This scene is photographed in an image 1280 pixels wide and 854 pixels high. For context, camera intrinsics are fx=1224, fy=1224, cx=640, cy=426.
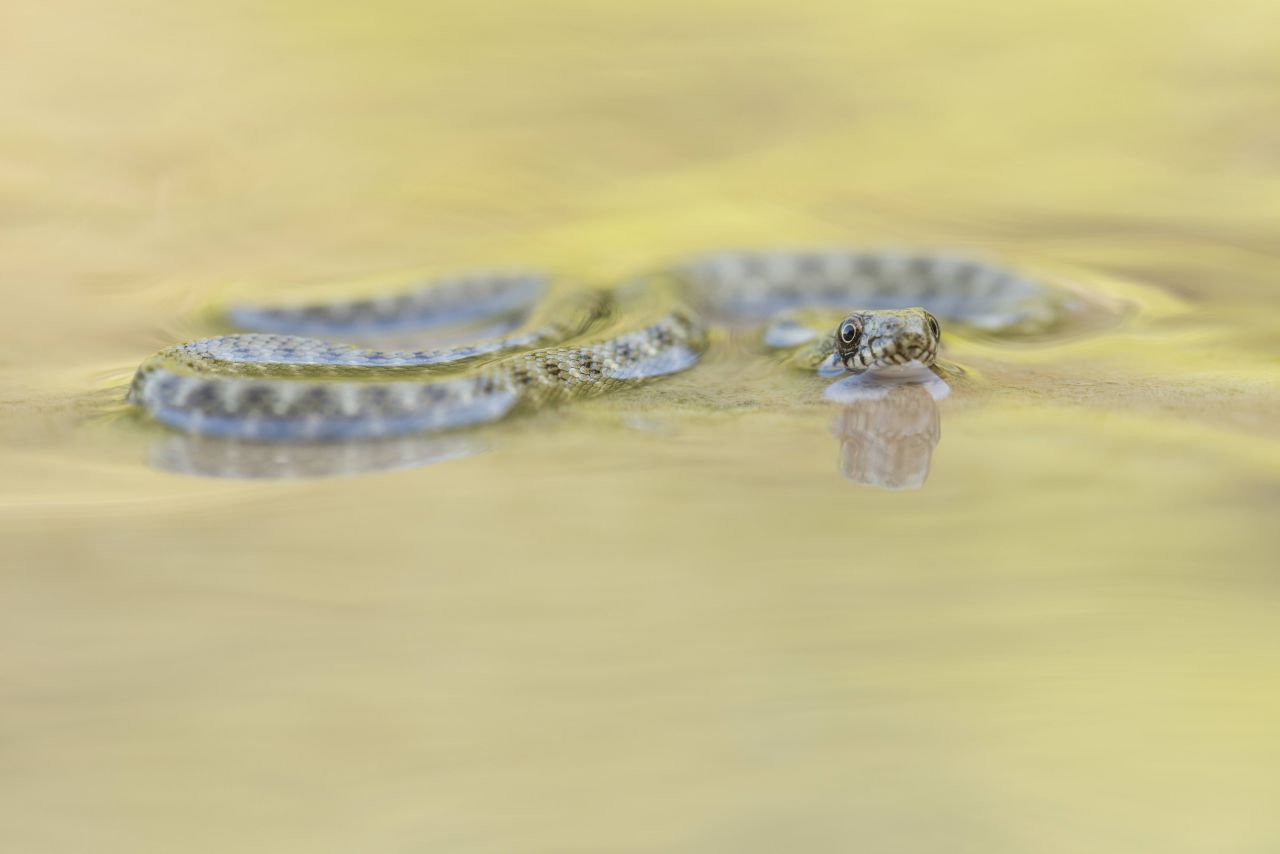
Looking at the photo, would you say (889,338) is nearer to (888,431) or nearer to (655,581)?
(888,431)

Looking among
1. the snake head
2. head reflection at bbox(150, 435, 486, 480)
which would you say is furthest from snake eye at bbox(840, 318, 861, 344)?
head reflection at bbox(150, 435, 486, 480)

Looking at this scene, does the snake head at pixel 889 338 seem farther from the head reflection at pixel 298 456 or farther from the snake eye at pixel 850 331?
the head reflection at pixel 298 456

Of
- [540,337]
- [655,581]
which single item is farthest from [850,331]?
[655,581]

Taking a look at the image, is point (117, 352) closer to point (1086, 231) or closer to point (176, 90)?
point (176, 90)

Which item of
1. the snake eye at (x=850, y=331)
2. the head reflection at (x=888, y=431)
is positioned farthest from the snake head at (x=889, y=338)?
the head reflection at (x=888, y=431)

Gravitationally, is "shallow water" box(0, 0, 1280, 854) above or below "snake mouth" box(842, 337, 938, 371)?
below

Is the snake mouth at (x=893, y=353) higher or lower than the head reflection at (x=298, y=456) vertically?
higher

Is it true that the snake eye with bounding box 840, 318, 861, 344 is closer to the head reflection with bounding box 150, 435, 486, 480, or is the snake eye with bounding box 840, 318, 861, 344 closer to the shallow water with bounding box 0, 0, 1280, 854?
the shallow water with bounding box 0, 0, 1280, 854
